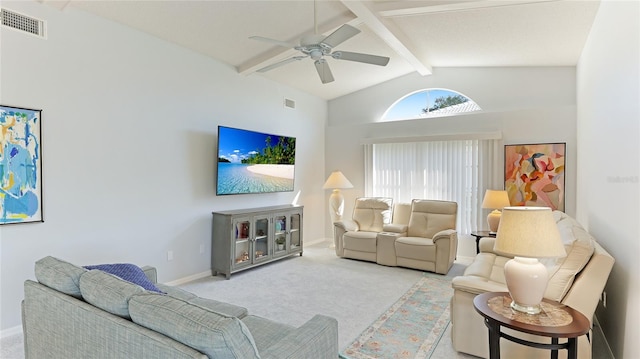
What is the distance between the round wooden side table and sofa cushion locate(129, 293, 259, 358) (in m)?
1.38

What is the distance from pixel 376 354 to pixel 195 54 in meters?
4.03

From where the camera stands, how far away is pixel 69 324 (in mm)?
1616

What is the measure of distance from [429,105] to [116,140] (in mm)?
4766

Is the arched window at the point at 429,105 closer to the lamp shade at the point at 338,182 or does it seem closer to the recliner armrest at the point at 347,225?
the lamp shade at the point at 338,182

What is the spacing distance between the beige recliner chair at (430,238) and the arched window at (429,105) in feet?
5.24

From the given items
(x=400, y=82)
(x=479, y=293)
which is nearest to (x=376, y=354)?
(x=479, y=293)

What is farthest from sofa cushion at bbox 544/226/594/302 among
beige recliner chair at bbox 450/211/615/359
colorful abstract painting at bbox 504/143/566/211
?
colorful abstract painting at bbox 504/143/566/211

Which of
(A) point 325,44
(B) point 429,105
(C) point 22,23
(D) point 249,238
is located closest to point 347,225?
(D) point 249,238

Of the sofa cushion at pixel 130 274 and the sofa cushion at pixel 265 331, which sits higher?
the sofa cushion at pixel 130 274

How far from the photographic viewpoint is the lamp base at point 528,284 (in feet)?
6.20

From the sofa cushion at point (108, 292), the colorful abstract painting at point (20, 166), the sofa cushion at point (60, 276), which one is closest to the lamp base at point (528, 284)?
the sofa cushion at point (108, 292)

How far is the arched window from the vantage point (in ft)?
18.4

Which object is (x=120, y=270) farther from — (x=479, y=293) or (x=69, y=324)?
(x=479, y=293)

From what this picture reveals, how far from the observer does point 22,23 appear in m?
2.93
